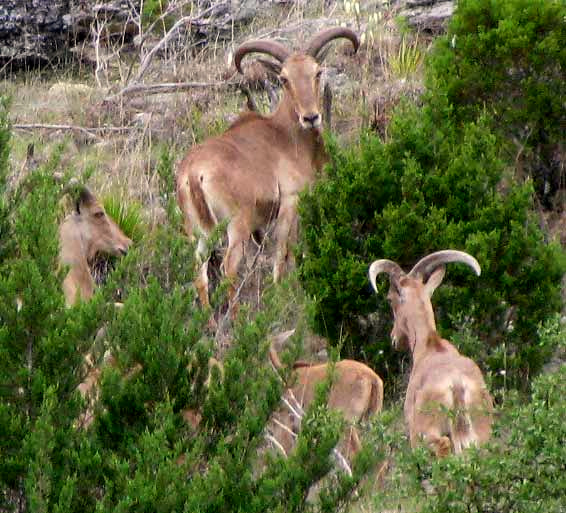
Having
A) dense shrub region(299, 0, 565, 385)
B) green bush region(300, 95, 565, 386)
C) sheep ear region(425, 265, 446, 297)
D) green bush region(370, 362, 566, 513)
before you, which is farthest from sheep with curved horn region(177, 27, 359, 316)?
green bush region(370, 362, 566, 513)

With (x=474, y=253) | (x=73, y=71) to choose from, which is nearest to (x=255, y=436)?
(x=474, y=253)

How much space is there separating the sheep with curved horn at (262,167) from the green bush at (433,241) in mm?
1128

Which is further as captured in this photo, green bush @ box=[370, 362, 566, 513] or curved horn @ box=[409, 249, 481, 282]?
curved horn @ box=[409, 249, 481, 282]

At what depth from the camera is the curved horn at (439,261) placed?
10.3m

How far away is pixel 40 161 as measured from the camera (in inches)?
601

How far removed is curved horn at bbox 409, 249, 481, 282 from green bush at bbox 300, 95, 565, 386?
512 mm

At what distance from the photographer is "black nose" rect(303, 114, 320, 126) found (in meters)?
13.6

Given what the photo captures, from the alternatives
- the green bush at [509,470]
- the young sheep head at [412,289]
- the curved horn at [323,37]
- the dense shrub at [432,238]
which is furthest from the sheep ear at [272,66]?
the green bush at [509,470]

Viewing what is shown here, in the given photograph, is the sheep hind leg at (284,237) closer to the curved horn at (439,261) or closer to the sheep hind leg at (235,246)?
the sheep hind leg at (235,246)

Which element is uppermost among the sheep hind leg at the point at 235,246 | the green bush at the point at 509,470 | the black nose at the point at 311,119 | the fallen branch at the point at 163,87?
the green bush at the point at 509,470

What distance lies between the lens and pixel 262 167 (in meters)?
13.4

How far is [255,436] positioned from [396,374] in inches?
172

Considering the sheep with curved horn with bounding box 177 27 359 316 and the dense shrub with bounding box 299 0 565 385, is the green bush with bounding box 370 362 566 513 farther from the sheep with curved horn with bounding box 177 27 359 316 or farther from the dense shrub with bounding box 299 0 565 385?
the sheep with curved horn with bounding box 177 27 359 316

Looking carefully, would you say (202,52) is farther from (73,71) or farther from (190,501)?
(190,501)
